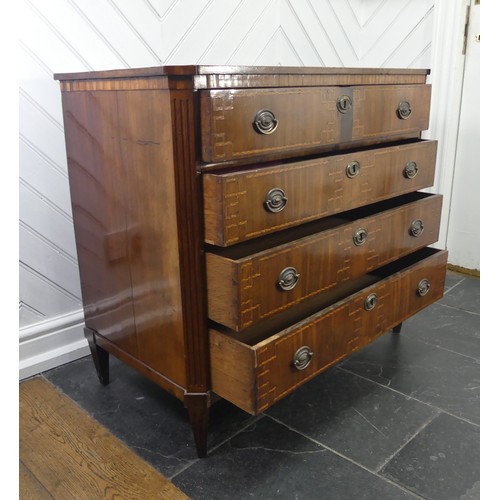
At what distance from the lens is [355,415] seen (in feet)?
3.89

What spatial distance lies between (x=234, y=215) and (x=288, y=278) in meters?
0.18

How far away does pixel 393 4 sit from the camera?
78.2 inches

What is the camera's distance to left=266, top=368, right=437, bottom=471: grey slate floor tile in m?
1.08

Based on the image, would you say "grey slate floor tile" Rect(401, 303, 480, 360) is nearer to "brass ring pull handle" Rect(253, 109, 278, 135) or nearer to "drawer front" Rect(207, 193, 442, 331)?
"drawer front" Rect(207, 193, 442, 331)

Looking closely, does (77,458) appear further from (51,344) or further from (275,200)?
(275,200)

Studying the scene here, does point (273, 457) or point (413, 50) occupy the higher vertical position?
point (413, 50)

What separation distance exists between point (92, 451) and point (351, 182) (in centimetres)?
79

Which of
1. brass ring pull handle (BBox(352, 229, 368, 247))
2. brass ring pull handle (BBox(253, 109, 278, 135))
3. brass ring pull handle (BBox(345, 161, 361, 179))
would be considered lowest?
brass ring pull handle (BBox(352, 229, 368, 247))

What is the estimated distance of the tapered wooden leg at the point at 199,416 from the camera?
1004mm

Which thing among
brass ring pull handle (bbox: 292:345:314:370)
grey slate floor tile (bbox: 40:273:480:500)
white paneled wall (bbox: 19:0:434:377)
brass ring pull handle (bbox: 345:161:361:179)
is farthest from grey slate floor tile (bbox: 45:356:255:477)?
brass ring pull handle (bbox: 345:161:361:179)

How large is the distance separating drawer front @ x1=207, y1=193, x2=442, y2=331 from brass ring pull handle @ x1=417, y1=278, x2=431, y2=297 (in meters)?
0.09

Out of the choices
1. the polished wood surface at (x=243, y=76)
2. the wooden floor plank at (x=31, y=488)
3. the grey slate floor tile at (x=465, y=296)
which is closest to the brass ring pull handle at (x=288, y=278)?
the polished wood surface at (x=243, y=76)

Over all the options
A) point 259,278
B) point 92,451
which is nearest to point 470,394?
point 259,278

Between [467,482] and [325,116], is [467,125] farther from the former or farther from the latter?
[467,482]
